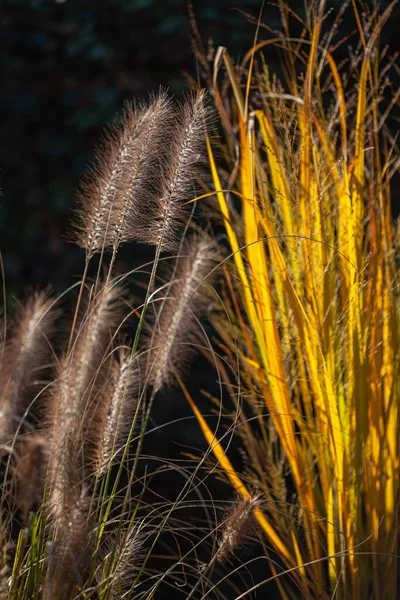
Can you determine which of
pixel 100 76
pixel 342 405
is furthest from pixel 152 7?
pixel 342 405

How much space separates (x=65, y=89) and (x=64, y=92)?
0.05 ft

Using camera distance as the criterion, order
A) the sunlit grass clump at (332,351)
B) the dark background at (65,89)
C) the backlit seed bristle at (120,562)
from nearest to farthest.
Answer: the backlit seed bristle at (120,562) < the sunlit grass clump at (332,351) < the dark background at (65,89)

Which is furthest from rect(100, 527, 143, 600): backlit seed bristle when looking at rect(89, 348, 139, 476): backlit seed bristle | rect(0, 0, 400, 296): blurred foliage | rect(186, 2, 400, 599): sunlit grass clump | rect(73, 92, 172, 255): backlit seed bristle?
rect(0, 0, 400, 296): blurred foliage

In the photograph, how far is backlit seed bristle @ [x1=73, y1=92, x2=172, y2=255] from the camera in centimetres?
109

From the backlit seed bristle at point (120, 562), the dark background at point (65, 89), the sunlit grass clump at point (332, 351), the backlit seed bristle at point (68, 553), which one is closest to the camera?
the backlit seed bristle at point (68, 553)

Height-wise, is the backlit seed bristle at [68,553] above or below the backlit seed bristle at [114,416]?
below

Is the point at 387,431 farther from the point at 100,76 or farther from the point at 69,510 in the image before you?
the point at 100,76

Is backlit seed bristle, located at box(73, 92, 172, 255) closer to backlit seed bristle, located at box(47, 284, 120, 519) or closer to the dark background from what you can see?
backlit seed bristle, located at box(47, 284, 120, 519)

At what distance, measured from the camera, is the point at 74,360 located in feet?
3.59

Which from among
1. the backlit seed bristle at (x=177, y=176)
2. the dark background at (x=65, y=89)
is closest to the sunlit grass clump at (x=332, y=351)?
the backlit seed bristle at (x=177, y=176)

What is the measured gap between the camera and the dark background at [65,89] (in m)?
2.22

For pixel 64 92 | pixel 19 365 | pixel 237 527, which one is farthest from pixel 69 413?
pixel 64 92

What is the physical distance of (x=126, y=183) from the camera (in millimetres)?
1104

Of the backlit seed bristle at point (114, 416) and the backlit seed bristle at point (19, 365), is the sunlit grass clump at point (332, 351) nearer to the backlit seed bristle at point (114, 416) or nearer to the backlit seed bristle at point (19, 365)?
the backlit seed bristle at point (114, 416)
